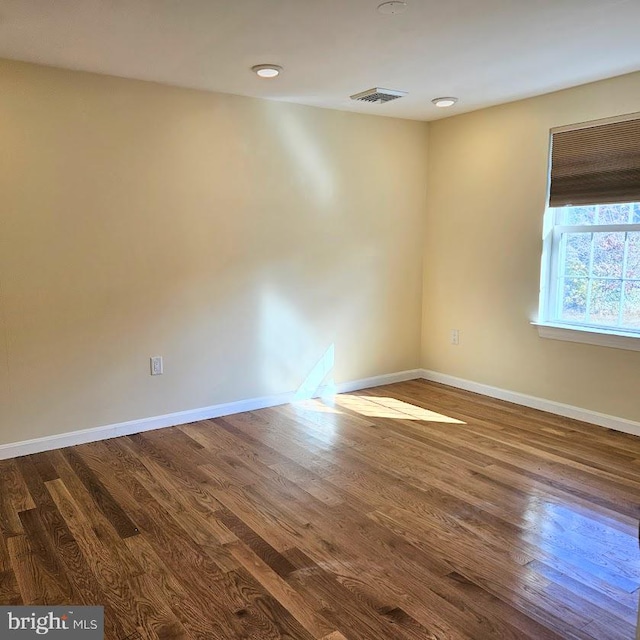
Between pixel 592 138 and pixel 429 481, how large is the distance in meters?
2.56

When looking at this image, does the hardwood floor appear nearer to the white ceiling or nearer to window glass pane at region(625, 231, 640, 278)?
window glass pane at region(625, 231, 640, 278)

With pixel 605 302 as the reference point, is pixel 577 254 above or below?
above

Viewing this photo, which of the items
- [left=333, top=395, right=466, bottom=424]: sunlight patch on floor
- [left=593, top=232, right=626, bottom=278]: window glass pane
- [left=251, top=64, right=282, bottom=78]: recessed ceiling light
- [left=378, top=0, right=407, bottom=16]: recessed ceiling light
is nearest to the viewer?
[left=378, top=0, right=407, bottom=16]: recessed ceiling light

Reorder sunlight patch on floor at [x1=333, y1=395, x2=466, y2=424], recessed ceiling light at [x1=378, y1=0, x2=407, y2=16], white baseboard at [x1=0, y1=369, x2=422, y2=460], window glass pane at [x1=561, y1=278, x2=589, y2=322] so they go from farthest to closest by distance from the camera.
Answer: sunlight patch on floor at [x1=333, y1=395, x2=466, y2=424]
window glass pane at [x1=561, y1=278, x2=589, y2=322]
white baseboard at [x1=0, y1=369, x2=422, y2=460]
recessed ceiling light at [x1=378, y1=0, x2=407, y2=16]

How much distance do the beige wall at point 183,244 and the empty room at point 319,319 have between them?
0.06ft

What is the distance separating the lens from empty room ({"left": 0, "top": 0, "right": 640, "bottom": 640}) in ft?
7.18

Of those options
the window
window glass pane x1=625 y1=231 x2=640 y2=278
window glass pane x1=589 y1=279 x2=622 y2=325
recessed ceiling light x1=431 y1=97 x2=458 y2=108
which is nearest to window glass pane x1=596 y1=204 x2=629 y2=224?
the window

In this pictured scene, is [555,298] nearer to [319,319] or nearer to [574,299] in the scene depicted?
[574,299]

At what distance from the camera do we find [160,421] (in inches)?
152

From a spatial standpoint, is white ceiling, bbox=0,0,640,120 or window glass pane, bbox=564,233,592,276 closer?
white ceiling, bbox=0,0,640,120

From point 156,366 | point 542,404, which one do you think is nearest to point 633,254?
point 542,404

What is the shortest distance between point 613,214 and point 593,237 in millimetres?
201

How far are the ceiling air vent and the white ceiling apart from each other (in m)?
0.08

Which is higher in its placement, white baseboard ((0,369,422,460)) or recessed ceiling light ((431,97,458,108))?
recessed ceiling light ((431,97,458,108))
